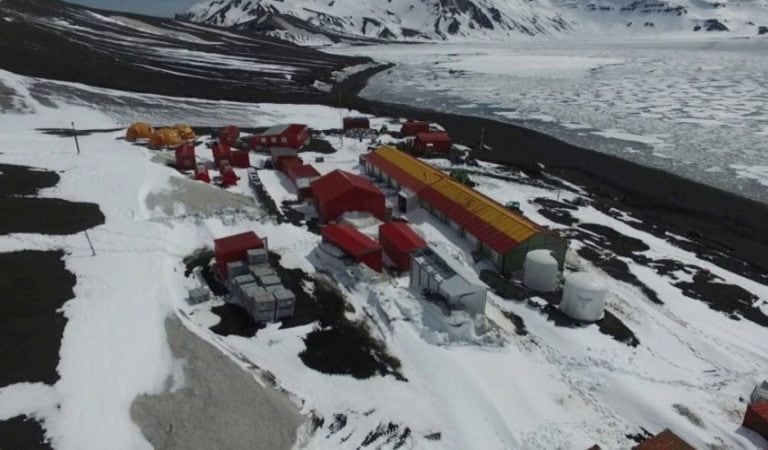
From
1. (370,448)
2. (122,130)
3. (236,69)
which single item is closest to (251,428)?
(370,448)

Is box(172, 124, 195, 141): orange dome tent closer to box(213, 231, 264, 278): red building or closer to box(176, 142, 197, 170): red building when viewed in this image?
box(176, 142, 197, 170): red building

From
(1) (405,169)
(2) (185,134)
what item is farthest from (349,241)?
(2) (185,134)

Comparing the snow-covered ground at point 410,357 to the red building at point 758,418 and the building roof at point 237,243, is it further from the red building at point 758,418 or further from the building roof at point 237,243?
the building roof at point 237,243

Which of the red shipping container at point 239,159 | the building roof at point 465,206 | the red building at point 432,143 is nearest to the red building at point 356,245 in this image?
the building roof at point 465,206

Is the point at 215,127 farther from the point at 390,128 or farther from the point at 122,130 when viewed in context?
the point at 390,128

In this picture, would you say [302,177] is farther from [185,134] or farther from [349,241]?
[185,134]

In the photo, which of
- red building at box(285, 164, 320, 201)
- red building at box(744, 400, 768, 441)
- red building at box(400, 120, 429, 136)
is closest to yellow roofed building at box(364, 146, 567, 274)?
red building at box(285, 164, 320, 201)
